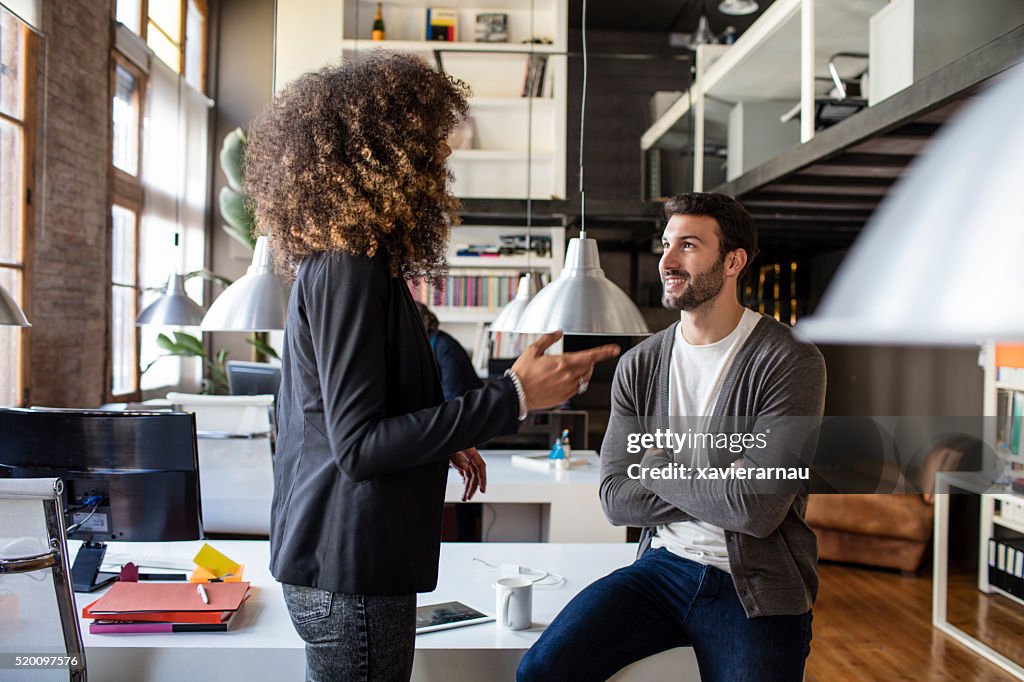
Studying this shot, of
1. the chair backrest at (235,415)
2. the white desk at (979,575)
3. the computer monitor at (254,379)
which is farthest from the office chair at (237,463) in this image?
the white desk at (979,575)

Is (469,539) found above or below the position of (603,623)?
below

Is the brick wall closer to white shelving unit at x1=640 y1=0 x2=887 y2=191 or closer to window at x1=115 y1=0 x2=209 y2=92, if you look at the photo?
window at x1=115 y1=0 x2=209 y2=92

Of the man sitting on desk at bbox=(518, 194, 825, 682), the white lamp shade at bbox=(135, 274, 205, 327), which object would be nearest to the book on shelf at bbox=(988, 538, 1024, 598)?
the man sitting on desk at bbox=(518, 194, 825, 682)

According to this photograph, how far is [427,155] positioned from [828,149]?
3.05 metres

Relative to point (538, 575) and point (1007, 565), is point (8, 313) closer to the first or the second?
point (538, 575)

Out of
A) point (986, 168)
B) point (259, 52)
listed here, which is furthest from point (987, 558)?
point (259, 52)

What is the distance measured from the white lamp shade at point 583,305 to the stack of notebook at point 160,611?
0.97m

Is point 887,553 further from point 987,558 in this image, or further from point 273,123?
point 273,123

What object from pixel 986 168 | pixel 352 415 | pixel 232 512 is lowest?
pixel 232 512

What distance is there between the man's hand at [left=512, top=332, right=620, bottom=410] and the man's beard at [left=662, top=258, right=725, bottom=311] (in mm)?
820

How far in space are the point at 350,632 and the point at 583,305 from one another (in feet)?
3.98

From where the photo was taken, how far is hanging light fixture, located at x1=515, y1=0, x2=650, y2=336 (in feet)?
7.37

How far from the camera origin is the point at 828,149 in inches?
154

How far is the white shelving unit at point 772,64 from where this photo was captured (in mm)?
4348
